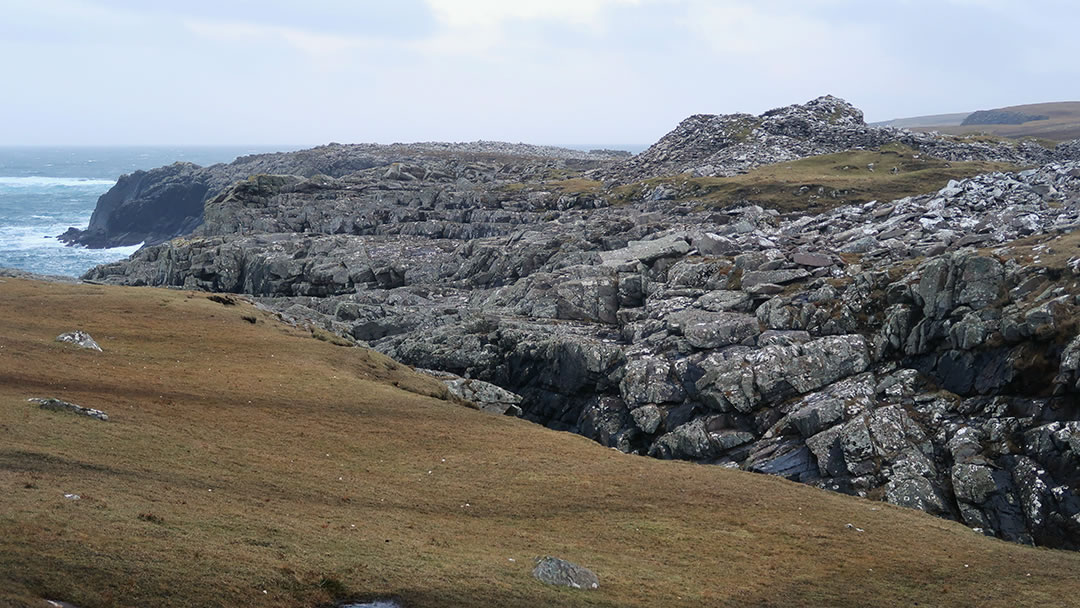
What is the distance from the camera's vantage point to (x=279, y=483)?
3538 centimetres

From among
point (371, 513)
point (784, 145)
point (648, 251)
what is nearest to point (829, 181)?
point (784, 145)

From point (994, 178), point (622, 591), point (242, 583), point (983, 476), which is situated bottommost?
point (983, 476)

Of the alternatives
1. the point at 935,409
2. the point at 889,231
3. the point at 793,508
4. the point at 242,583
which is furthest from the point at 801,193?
the point at 242,583

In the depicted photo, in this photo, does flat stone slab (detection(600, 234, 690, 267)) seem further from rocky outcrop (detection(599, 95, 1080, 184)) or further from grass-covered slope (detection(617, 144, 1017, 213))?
rocky outcrop (detection(599, 95, 1080, 184))

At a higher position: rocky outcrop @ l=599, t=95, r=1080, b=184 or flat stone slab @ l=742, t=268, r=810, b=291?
rocky outcrop @ l=599, t=95, r=1080, b=184

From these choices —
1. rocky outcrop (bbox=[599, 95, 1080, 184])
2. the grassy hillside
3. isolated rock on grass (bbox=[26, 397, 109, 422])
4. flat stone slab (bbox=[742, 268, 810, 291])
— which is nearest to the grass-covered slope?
rocky outcrop (bbox=[599, 95, 1080, 184])

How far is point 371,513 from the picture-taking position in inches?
1315

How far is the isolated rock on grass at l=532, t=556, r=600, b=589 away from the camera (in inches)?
1086

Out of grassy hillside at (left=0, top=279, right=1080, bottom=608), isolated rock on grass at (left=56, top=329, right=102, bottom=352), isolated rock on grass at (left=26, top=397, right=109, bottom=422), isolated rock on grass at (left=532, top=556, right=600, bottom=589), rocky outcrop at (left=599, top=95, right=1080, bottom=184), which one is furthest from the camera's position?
rocky outcrop at (left=599, top=95, right=1080, bottom=184)

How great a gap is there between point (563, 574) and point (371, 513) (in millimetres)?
9691

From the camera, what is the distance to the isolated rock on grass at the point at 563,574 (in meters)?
27.6

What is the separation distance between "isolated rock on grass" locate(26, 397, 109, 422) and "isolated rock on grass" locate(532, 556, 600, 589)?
80.6 ft

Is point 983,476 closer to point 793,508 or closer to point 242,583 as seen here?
point 793,508

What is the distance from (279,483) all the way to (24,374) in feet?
67.7
